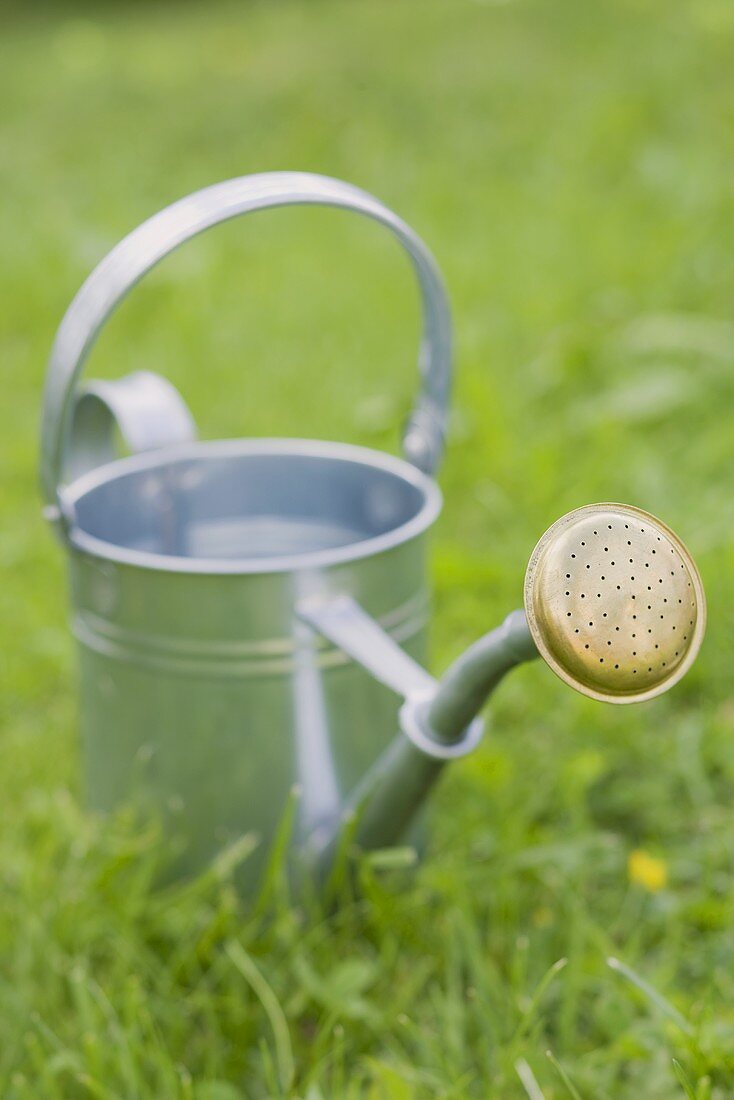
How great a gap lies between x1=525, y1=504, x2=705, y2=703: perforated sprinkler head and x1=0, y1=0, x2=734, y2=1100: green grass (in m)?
0.33

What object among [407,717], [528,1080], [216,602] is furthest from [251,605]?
[528,1080]

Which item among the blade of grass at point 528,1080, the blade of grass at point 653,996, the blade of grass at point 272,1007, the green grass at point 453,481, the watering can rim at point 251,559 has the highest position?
the watering can rim at point 251,559

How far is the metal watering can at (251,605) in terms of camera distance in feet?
4.04

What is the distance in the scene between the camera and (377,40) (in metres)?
6.71

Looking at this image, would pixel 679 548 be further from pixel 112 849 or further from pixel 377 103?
pixel 377 103

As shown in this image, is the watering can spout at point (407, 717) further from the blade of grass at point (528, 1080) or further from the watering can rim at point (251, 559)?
the blade of grass at point (528, 1080)

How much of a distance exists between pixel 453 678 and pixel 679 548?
12.1 inches

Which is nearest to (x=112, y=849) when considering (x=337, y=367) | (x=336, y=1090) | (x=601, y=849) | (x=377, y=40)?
(x=336, y=1090)

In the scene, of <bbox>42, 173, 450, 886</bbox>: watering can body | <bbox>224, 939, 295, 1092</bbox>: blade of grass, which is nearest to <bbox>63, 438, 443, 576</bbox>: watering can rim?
<bbox>42, 173, 450, 886</bbox>: watering can body

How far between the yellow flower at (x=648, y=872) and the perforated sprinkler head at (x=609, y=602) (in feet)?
2.13

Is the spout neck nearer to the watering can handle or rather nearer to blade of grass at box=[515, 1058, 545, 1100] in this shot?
blade of grass at box=[515, 1058, 545, 1100]

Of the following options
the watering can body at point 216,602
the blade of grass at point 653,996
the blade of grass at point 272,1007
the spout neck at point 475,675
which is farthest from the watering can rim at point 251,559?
the blade of grass at point 653,996

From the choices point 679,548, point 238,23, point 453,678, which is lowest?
point 238,23

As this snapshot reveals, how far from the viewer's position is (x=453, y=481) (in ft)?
8.57
